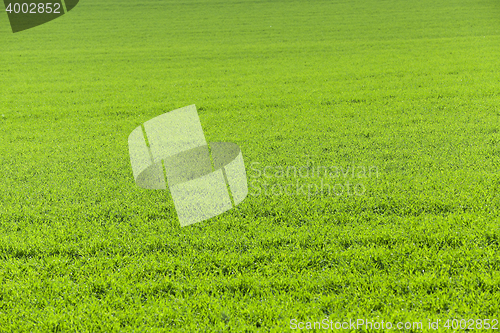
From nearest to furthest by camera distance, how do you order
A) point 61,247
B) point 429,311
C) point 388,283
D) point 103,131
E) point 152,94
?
1. point 429,311
2. point 388,283
3. point 61,247
4. point 103,131
5. point 152,94

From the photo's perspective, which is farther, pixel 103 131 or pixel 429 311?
pixel 103 131

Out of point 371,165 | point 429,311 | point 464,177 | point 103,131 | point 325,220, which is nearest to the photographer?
point 429,311

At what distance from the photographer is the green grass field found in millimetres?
3467

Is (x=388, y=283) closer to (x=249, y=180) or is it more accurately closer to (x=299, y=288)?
(x=299, y=288)

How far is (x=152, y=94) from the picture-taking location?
486 inches

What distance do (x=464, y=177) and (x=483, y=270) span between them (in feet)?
7.58

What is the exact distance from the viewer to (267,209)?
16.7 ft

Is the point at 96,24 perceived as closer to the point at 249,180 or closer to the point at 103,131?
the point at 103,131

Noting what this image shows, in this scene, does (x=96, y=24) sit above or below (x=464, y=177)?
above

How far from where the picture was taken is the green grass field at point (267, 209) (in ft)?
11.4

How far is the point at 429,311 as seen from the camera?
3291 mm

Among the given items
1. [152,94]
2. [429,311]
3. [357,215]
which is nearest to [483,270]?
[429,311]

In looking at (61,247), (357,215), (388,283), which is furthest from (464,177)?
(61,247)

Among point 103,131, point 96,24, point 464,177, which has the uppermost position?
point 96,24
